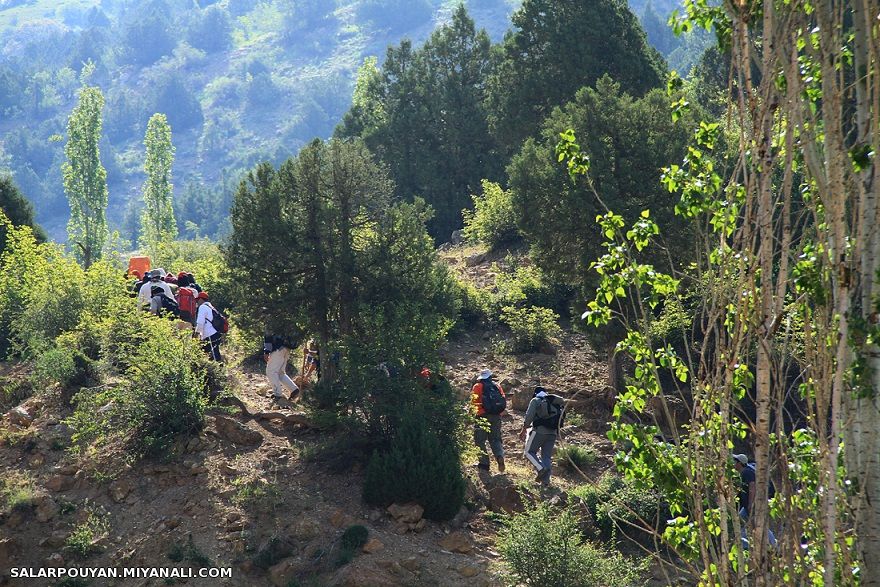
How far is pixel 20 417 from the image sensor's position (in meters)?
13.6

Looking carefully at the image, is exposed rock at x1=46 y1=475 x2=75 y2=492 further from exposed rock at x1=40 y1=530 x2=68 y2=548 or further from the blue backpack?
the blue backpack

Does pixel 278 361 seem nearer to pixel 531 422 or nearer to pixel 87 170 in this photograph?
pixel 531 422

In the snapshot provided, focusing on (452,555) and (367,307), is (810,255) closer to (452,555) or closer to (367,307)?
(452,555)

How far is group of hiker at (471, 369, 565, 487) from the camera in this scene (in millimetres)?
13266


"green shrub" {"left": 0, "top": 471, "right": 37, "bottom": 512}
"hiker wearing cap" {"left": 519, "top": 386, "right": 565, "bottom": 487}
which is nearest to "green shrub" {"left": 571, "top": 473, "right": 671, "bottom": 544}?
"hiker wearing cap" {"left": 519, "top": 386, "right": 565, "bottom": 487}

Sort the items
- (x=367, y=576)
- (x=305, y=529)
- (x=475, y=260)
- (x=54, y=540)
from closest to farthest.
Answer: (x=367, y=576), (x=54, y=540), (x=305, y=529), (x=475, y=260)

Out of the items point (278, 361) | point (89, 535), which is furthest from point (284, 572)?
point (278, 361)

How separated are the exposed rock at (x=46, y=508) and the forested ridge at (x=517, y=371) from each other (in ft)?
0.08

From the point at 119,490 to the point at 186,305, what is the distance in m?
4.70

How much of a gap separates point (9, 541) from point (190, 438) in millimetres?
2357

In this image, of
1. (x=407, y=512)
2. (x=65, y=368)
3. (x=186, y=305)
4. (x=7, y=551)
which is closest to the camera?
(x=7, y=551)

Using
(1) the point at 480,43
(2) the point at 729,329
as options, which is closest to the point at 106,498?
(2) the point at 729,329

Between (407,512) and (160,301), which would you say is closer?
(407,512)

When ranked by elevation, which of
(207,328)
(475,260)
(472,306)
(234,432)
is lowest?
(234,432)
